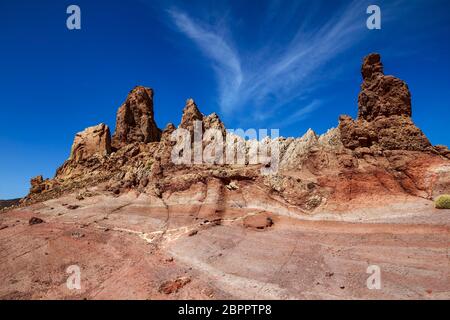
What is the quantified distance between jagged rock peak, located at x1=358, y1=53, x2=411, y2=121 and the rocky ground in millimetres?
107

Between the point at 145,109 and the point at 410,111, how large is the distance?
47198 mm

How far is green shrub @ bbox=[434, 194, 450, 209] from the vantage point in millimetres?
22328

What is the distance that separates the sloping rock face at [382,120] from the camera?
2811 centimetres

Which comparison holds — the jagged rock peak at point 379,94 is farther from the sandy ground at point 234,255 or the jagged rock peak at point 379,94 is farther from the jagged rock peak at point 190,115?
the jagged rock peak at point 190,115

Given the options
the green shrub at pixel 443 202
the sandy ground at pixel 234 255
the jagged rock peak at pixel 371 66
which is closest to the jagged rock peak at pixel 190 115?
the sandy ground at pixel 234 255

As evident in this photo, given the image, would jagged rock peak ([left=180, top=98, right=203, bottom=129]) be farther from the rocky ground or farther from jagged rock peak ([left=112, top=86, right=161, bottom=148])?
jagged rock peak ([left=112, top=86, right=161, bottom=148])

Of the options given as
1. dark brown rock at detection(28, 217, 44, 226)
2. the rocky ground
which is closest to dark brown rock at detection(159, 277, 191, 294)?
the rocky ground

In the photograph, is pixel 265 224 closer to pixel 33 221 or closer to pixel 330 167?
pixel 330 167

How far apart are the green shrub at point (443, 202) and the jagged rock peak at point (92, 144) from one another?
49.8 meters

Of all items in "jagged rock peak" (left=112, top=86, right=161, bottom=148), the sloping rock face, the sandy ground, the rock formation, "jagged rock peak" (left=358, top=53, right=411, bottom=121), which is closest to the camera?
the sandy ground

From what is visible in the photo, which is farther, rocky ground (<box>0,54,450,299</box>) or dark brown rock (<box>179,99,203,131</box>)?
dark brown rock (<box>179,99,203,131</box>)

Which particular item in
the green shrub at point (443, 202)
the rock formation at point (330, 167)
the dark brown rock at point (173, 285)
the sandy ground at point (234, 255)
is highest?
the rock formation at point (330, 167)

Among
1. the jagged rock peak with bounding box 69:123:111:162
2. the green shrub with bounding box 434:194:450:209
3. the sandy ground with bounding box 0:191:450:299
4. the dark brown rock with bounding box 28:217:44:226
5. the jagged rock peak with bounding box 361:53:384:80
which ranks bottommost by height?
the sandy ground with bounding box 0:191:450:299
